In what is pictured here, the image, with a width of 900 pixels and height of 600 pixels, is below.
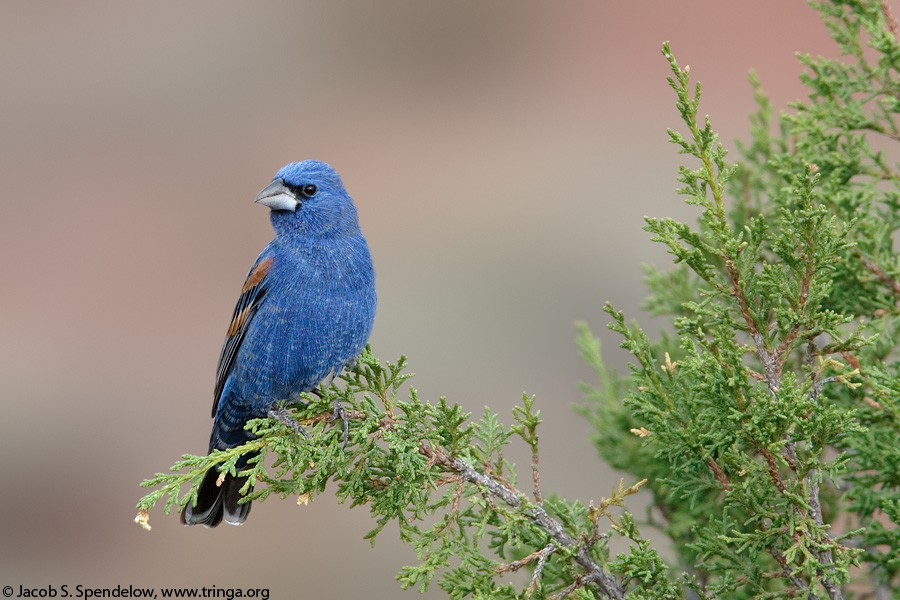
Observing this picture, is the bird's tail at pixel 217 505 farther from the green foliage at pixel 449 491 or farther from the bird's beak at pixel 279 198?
the bird's beak at pixel 279 198

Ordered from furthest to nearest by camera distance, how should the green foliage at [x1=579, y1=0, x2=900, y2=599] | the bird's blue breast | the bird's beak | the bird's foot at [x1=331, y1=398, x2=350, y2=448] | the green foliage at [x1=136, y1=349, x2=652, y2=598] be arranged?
the bird's beak
the bird's blue breast
the bird's foot at [x1=331, y1=398, x2=350, y2=448]
the green foliage at [x1=136, y1=349, x2=652, y2=598]
the green foliage at [x1=579, y1=0, x2=900, y2=599]

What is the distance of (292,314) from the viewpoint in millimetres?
3199

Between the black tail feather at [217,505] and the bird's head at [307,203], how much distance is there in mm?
994

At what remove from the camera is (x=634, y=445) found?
11.4ft

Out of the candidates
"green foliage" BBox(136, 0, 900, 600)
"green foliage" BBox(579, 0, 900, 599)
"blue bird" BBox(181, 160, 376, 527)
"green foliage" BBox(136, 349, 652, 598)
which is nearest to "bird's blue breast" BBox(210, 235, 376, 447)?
"blue bird" BBox(181, 160, 376, 527)

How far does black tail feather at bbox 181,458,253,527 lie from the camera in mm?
3350

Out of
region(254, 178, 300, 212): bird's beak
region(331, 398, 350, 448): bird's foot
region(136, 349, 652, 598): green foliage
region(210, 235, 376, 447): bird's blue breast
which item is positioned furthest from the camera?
region(254, 178, 300, 212): bird's beak

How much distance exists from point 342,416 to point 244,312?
2.95ft

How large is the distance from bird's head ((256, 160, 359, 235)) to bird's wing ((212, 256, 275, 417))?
17 cm

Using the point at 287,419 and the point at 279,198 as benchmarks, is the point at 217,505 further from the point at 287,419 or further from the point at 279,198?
the point at 279,198

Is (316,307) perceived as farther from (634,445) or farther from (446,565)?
(634,445)

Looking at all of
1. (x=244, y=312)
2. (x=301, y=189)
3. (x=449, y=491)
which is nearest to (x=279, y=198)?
(x=301, y=189)

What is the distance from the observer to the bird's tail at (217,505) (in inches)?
132

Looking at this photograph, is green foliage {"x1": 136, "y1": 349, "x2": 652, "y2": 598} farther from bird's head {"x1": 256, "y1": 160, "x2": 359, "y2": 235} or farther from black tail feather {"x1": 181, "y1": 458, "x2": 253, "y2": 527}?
bird's head {"x1": 256, "y1": 160, "x2": 359, "y2": 235}
